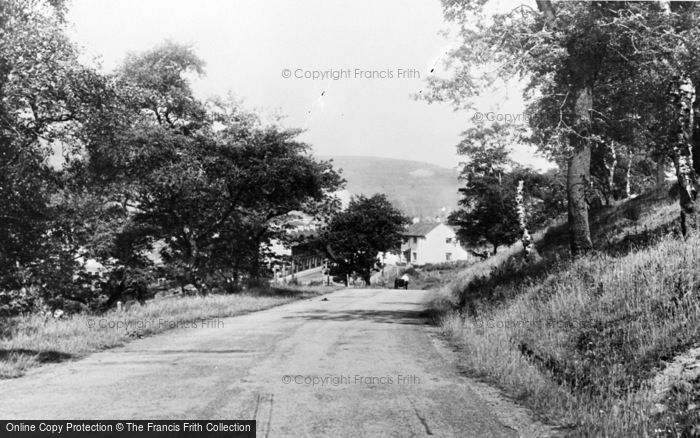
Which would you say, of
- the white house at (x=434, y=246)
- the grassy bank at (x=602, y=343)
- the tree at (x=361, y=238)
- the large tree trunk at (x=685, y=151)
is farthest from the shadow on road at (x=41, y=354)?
the white house at (x=434, y=246)

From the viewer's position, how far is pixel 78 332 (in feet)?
35.8

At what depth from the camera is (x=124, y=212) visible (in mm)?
26562

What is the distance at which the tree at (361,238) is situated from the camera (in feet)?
218

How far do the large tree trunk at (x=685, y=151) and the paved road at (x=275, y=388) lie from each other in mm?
5327

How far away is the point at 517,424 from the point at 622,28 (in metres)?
11.0

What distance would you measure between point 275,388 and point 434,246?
104685mm

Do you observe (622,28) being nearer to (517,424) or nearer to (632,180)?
(517,424)

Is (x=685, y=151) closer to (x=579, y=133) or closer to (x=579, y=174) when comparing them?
(x=579, y=133)

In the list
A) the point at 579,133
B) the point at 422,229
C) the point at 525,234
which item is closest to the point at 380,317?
the point at 579,133

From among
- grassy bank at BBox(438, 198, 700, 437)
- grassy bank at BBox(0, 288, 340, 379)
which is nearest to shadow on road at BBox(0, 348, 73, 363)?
grassy bank at BBox(0, 288, 340, 379)

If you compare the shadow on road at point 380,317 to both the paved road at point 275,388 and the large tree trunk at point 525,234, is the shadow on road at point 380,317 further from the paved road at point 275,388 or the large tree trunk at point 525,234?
the large tree trunk at point 525,234

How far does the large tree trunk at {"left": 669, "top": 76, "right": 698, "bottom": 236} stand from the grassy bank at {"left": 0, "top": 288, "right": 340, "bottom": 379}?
11.0m

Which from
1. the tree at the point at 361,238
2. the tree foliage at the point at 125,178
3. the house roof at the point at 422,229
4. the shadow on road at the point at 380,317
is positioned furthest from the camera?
the house roof at the point at 422,229

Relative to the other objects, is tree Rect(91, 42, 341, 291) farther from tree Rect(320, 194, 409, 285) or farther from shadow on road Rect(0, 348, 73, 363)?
tree Rect(320, 194, 409, 285)
